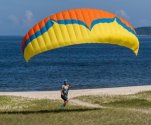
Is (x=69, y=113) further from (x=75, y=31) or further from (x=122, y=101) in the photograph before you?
(x=122, y=101)

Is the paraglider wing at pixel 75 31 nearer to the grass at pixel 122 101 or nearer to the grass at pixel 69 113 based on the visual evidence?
the grass at pixel 69 113

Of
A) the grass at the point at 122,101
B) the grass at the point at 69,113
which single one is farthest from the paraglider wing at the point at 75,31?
the grass at the point at 122,101

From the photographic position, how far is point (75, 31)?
2678cm

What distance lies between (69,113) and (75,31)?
4.70 metres

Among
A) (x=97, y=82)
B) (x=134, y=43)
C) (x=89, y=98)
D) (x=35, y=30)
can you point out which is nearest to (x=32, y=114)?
(x=35, y=30)

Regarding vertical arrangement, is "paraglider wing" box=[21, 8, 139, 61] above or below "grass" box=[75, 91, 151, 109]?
above

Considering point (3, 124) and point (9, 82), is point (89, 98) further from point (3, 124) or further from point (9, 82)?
point (9, 82)

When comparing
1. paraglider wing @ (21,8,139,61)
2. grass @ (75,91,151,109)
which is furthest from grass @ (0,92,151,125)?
paraglider wing @ (21,8,139,61)

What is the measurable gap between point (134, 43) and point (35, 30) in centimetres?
548

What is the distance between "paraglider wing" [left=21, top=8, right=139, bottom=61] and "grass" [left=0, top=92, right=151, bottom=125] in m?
3.40

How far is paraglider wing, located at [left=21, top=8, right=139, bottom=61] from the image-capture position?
26.5 metres

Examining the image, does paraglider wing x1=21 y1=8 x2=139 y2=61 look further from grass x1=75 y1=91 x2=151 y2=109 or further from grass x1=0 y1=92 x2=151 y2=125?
grass x1=75 y1=91 x2=151 y2=109

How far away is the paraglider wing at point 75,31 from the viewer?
26.5 meters

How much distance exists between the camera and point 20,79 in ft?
279
